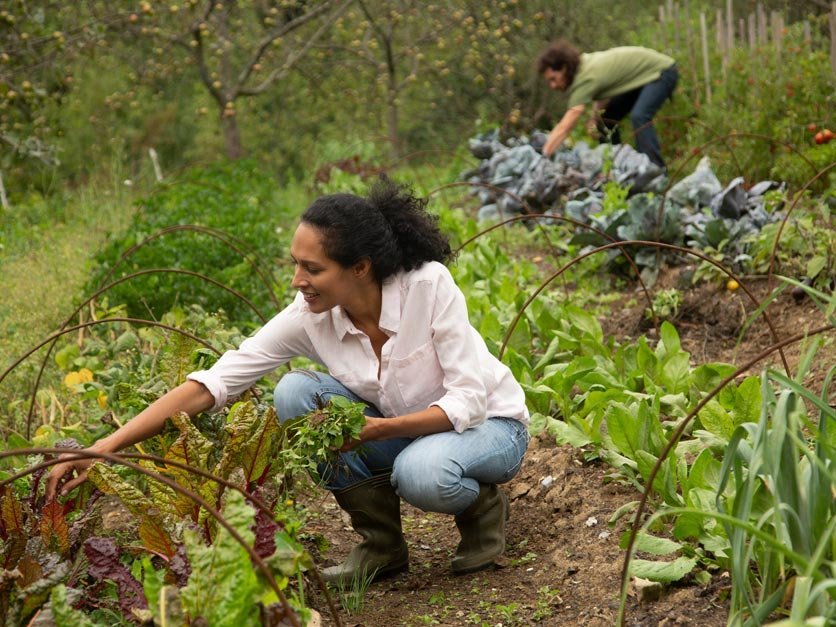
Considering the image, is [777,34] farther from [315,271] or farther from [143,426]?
[143,426]

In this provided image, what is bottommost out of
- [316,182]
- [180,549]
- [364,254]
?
[316,182]

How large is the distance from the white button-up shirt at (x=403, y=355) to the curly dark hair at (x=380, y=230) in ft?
0.18

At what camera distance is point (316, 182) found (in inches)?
397

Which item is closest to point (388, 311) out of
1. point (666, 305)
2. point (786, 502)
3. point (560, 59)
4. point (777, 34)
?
point (786, 502)

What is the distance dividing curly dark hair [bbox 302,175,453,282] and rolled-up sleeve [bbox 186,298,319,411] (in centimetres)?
29

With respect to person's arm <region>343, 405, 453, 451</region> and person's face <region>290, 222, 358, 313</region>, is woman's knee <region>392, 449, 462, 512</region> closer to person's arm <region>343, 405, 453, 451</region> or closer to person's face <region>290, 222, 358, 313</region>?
person's arm <region>343, 405, 453, 451</region>

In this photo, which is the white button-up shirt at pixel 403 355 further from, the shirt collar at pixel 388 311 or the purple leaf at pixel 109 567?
the purple leaf at pixel 109 567

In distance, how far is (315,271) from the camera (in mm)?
2830

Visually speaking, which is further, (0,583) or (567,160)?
(567,160)

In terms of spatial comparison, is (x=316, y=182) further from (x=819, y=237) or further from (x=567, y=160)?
(x=819, y=237)

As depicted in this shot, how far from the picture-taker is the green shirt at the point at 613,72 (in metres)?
7.97

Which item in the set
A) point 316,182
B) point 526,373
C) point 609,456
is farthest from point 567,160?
point 609,456

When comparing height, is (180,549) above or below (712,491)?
above

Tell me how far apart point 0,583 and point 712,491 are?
176 centimetres
